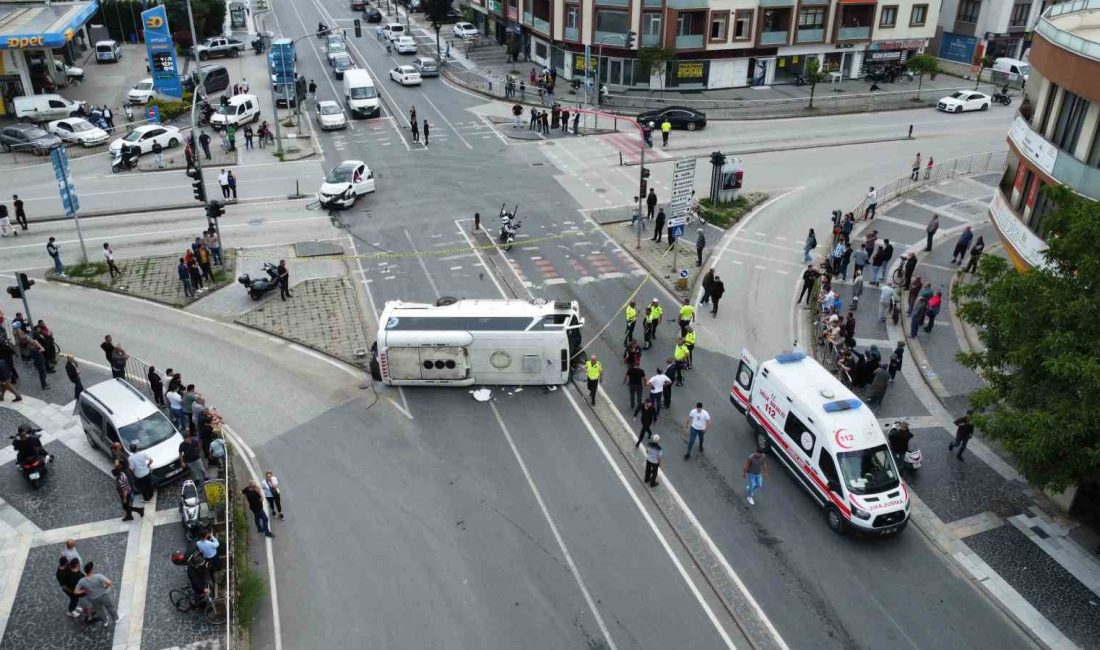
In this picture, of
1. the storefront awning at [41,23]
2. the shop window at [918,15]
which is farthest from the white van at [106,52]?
the shop window at [918,15]

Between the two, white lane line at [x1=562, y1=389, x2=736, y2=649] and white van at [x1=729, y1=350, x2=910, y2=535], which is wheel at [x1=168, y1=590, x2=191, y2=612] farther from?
white van at [x1=729, y1=350, x2=910, y2=535]

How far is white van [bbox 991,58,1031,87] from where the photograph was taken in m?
62.2

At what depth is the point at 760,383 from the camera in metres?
21.0

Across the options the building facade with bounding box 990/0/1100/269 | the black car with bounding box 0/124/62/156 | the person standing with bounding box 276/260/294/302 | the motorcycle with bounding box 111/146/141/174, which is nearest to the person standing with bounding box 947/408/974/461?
the building facade with bounding box 990/0/1100/269

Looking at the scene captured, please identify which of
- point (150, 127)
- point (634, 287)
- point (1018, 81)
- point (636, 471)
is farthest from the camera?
point (1018, 81)

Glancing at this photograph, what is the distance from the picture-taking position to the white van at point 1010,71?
204 feet

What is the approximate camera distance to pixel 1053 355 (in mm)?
16000

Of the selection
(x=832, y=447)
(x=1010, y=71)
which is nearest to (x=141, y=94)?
(x=832, y=447)

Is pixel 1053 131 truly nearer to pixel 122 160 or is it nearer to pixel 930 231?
pixel 930 231

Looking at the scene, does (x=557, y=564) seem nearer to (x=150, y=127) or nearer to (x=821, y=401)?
(x=821, y=401)

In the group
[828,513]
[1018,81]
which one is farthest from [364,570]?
[1018,81]

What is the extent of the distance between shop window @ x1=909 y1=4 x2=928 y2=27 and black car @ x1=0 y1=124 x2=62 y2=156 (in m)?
59.6

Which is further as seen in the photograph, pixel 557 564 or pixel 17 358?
pixel 17 358

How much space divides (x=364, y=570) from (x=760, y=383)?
1075 cm
